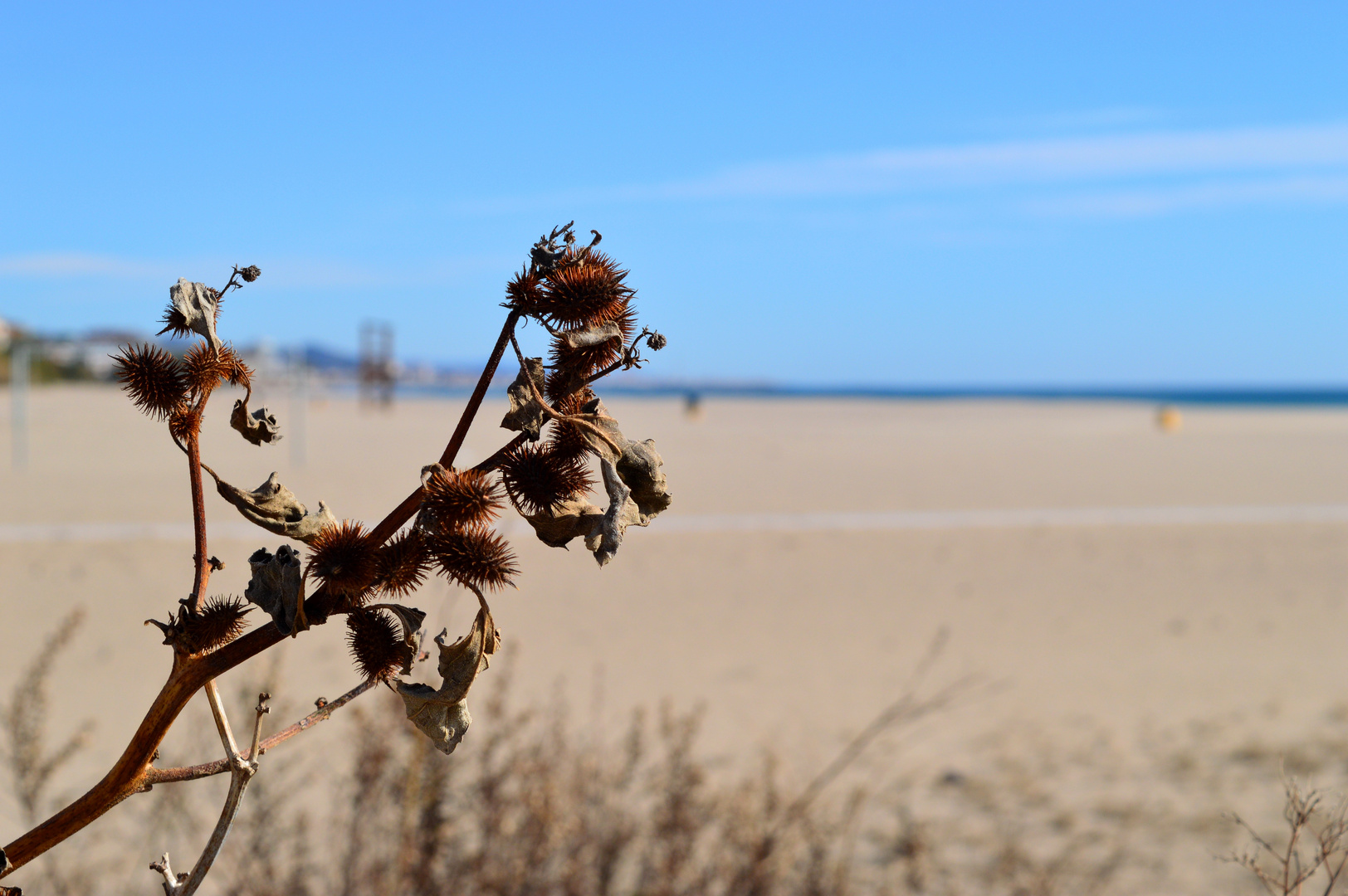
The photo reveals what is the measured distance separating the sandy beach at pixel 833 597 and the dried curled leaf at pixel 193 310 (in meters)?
1.82

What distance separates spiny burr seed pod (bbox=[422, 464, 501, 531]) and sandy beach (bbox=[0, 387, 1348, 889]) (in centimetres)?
188

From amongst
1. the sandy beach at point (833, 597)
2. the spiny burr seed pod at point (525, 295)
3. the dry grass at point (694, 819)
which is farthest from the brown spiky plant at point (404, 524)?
the sandy beach at point (833, 597)

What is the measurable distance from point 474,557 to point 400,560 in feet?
0.35

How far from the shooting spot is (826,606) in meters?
11.7

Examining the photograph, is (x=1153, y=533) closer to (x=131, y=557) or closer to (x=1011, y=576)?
(x=1011, y=576)

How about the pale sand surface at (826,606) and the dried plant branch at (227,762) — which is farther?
the pale sand surface at (826,606)

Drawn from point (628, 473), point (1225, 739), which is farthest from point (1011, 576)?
point (628, 473)

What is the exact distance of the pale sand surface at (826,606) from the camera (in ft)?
28.3

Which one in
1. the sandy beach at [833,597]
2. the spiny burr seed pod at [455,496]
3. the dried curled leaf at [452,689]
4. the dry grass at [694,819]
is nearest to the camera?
the spiny burr seed pod at [455,496]

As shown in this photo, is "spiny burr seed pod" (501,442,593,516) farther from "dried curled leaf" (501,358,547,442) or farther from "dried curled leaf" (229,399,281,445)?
"dried curled leaf" (229,399,281,445)

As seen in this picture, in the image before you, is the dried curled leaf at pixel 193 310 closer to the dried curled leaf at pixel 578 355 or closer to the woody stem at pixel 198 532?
the woody stem at pixel 198 532

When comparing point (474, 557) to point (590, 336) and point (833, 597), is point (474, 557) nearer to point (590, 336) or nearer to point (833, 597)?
point (590, 336)

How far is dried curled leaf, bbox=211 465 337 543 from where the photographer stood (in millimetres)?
775

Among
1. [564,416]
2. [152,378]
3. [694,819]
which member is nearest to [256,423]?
[152,378]
